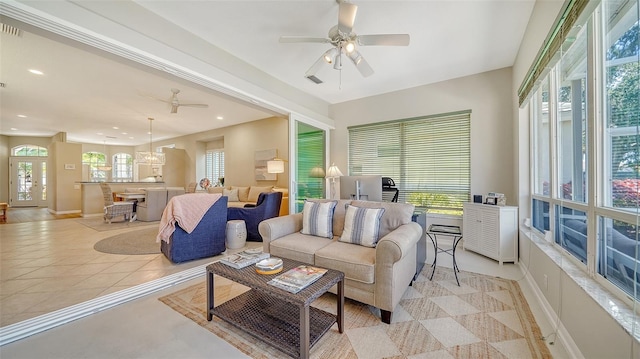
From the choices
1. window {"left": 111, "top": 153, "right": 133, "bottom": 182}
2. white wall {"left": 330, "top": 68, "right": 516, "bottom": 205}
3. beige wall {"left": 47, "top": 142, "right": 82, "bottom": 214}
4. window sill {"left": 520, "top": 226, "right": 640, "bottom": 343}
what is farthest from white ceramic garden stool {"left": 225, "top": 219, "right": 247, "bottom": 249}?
window {"left": 111, "top": 153, "right": 133, "bottom": 182}

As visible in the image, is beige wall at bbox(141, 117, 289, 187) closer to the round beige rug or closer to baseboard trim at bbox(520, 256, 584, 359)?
the round beige rug

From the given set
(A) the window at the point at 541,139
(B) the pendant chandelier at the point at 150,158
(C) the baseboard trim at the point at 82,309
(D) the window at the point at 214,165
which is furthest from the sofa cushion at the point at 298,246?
(D) the window at the point at 214,165

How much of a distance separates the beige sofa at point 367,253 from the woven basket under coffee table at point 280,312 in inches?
11.5

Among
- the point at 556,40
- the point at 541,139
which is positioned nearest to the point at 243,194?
the point at 541,139

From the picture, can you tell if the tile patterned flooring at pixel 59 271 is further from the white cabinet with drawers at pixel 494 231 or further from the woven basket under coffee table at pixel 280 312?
the white cabinet with drawers at pixel 494 231

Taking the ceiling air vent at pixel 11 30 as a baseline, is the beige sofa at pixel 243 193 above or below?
below

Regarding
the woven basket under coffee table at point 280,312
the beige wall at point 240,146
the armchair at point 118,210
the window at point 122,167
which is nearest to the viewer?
the woven basket under coffee table at point 280,312

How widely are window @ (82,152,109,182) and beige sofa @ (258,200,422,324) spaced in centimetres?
1225

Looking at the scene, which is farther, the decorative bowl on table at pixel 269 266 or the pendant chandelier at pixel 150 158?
the pendant chandelier at pixel 150 158

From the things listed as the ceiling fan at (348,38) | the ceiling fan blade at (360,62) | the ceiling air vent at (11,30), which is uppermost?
the ceiling air vent at (11,30)

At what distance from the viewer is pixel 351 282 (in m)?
1.99

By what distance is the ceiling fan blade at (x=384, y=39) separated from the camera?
→ 221cm

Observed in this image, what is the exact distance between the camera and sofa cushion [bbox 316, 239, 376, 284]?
6.19 feet

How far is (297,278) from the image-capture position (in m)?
1.57
